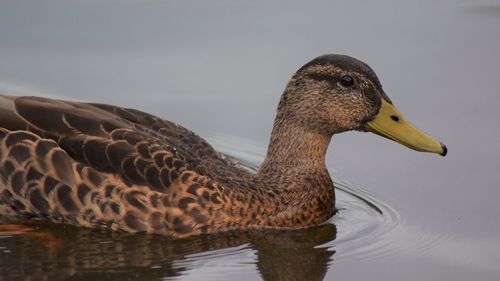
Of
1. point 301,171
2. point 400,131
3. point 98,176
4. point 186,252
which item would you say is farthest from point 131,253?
point 400,131

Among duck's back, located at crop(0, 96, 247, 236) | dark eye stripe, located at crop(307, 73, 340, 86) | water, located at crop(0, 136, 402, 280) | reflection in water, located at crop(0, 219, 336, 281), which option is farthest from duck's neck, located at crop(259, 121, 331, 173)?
duck's back, located at crop(0, 96, 247, 236)

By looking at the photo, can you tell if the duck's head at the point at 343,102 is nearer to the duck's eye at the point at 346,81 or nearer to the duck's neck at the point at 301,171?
the duck's eye at the point at 346,81

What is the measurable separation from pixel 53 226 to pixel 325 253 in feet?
7.28

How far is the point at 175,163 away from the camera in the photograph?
10.3 metres

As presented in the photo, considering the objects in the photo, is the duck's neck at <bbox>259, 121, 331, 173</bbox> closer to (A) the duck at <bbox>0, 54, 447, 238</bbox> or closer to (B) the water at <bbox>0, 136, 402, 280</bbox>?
(A) the duck at <bbox>0, 54, 447, 238</bbox>

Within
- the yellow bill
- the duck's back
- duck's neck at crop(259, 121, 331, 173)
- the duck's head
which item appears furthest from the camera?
duck's neck at crop(259, 121, 331, 173)

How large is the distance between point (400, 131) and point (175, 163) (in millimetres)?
1947

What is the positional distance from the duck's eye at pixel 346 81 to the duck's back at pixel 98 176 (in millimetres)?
1408

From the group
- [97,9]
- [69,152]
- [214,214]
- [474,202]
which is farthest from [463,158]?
[97,9]

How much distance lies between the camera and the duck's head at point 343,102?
1075 cm

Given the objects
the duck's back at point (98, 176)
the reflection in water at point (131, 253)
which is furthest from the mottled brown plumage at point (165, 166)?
the reflection in water at point (131, 253)

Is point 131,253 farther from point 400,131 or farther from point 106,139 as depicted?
point 400,131

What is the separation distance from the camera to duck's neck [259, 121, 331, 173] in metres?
11.0

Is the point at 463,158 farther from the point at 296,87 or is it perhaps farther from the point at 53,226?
the point at 53,226
